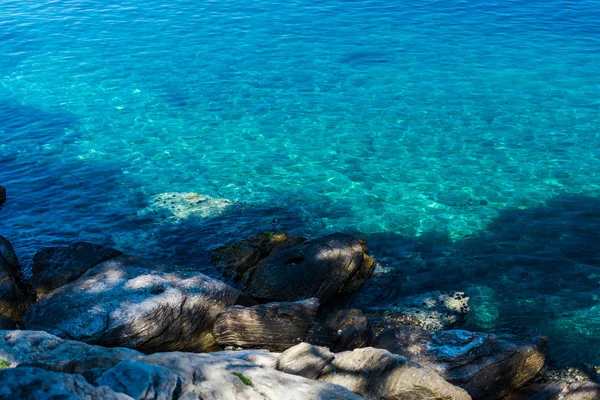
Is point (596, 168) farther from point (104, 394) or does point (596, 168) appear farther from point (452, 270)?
point (104, 394)

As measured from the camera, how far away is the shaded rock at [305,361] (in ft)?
37.9

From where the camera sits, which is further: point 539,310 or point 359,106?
point 359,106

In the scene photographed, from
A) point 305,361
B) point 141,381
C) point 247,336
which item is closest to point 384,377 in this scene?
point 305,361

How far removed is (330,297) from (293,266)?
59.5 inches

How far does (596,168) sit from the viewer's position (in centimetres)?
2655

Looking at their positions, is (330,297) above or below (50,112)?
below

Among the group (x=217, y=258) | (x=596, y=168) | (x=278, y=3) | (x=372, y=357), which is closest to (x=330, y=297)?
(x=217, y=258)

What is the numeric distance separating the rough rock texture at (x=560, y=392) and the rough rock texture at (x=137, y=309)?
304 inches

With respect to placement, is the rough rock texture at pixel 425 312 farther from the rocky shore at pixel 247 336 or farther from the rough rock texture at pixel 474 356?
the rough rock texture at pixel 474 356

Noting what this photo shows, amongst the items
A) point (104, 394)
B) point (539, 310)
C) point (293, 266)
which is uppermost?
point (104, 394)

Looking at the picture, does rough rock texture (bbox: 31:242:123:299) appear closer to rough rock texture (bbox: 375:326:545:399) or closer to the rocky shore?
the rocky shore

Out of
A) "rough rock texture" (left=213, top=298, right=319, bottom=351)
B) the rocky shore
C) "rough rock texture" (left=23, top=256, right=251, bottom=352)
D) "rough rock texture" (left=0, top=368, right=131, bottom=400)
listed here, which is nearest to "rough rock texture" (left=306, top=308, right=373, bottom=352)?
the rocky shore

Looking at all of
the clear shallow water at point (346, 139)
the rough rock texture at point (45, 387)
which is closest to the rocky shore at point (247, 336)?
the rough rock texture at point (45, 387)

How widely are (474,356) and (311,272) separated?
5.51m
